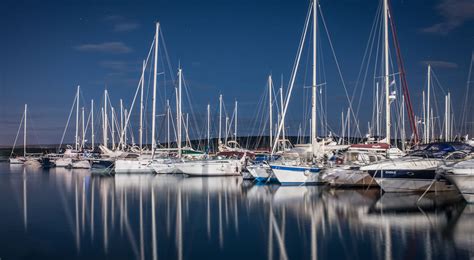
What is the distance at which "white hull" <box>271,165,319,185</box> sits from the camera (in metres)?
39.6

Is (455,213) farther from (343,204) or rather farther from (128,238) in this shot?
(128,238)

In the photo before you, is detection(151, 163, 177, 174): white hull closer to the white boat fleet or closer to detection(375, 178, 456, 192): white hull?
the white boat fleet

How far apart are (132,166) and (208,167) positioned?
11.1m

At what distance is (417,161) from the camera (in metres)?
32.2

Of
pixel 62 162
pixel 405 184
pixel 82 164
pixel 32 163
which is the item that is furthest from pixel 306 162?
pixel 32 163

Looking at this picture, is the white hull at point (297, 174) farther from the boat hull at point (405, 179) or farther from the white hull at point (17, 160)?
the white hull at point (17, 160)

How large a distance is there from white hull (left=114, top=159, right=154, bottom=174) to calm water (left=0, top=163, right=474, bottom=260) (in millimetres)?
23210

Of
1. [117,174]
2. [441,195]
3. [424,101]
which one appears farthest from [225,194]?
[424,101]

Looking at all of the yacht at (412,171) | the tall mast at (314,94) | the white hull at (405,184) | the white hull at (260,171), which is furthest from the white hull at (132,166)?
the white hull at (405,184)

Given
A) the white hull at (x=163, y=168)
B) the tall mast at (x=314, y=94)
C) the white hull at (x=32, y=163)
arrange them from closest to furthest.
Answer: the tall mast at (x=314, y=94)
the white hull at (x=163, y=168)
the white hull at (x=32, y=163)

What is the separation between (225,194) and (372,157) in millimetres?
12320

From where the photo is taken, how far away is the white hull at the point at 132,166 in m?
59.7

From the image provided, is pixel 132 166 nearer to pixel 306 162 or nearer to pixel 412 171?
pixel 306 162

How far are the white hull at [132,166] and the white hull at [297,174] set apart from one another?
78.4 feet
